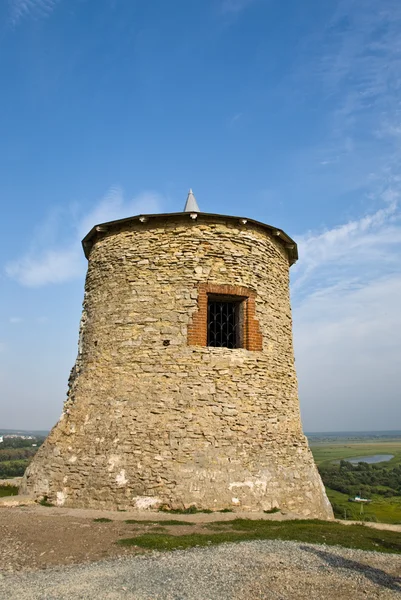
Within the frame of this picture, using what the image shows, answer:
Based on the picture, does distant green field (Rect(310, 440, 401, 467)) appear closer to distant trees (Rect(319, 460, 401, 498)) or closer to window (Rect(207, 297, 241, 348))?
distant trees (Rect(319, 460, 401, 498))

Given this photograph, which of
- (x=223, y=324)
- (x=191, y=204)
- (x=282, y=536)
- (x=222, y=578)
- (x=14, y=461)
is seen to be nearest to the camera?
(x=222, y=578)

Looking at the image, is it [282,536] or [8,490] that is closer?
[282,536]

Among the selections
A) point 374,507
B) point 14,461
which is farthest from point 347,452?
point 14,461

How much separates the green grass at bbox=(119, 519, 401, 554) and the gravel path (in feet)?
1.87

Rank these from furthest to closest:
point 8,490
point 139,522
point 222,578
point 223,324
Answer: point 8,490 < point 223,324 < point 139,522 < point 222,578

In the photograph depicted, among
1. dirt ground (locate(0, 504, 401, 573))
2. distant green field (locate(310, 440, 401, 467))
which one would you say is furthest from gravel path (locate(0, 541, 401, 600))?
distant green field (locate(310, 440, 401, 467))

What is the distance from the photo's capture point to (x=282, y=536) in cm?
742

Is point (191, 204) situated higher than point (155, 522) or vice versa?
point (191, 204)

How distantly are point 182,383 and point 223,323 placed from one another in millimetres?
2091

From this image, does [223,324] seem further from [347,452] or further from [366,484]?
[347,452]

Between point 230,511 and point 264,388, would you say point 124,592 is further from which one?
point 264,388

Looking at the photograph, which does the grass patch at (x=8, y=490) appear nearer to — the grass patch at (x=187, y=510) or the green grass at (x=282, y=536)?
the grass patch at (x=187, y=510)

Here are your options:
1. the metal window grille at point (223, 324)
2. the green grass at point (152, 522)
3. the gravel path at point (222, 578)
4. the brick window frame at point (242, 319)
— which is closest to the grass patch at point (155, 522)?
the green grass at point (152, 522)

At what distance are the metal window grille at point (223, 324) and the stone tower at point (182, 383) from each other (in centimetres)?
3
